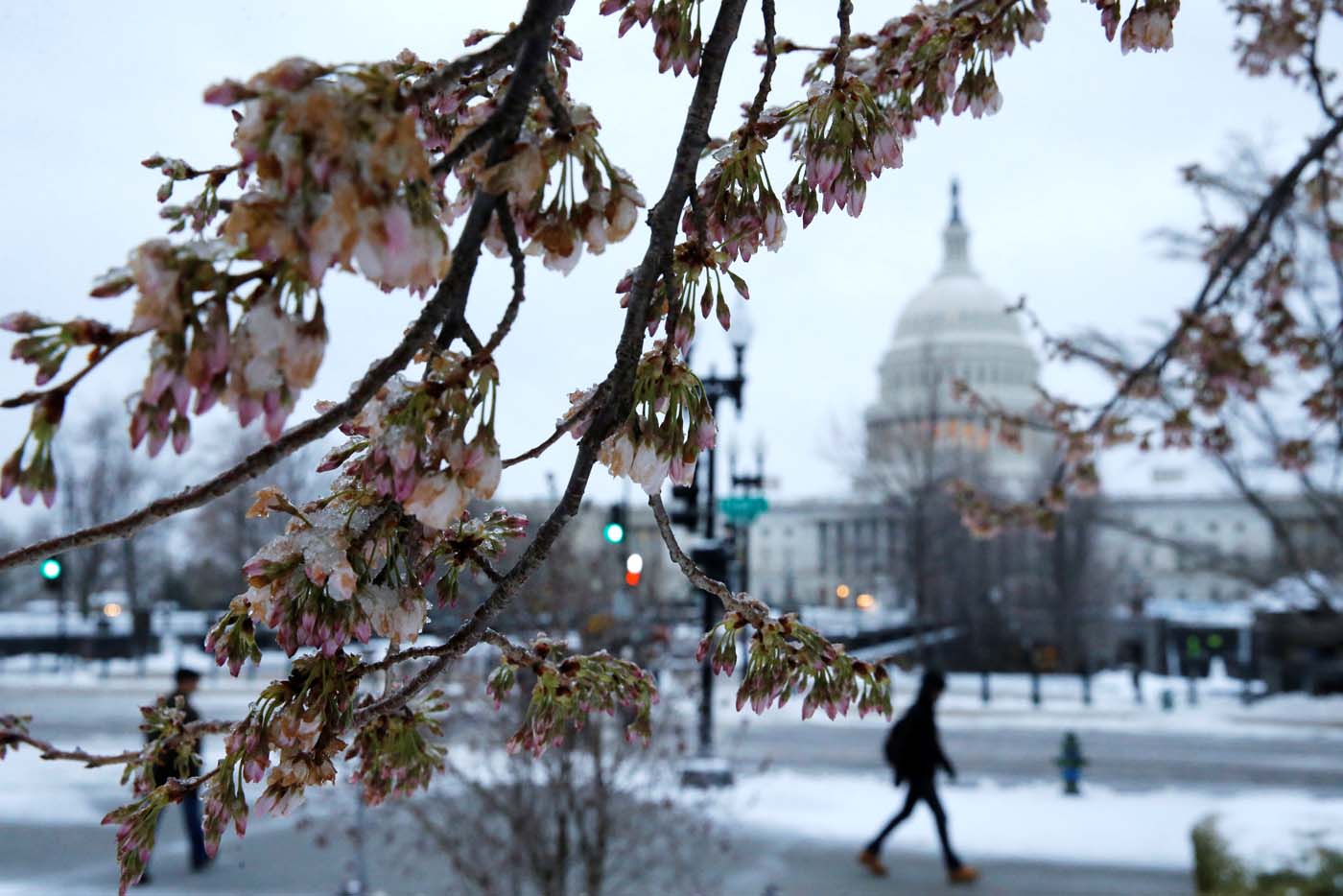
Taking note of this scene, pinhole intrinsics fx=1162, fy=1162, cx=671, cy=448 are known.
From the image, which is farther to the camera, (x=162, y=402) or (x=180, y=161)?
(x=180, y=161)

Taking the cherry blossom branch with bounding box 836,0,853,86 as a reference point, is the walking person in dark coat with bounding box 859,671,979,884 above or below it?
below

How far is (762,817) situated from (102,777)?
812 cm

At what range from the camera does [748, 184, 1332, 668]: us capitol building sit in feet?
91.9

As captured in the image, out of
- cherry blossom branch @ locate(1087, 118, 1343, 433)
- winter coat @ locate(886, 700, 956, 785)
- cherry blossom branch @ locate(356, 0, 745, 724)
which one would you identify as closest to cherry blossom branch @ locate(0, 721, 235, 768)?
cherry blossom branch @ locate(356, 0, 745, 724)

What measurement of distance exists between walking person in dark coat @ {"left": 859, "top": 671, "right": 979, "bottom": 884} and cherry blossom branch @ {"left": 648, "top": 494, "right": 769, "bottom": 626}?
329 inches

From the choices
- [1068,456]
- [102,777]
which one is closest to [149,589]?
[102,777]

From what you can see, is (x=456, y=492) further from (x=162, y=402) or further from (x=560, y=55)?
(x=560, y=55)

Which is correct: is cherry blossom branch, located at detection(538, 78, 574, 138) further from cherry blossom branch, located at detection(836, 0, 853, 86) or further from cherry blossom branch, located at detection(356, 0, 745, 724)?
cherry blossom branch, located at detection(836, 0, 853, 86)

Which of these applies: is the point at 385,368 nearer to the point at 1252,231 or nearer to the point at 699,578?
the point at 699,578

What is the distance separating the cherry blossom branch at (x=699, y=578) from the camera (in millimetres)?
1613

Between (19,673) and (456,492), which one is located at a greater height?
(456,492)

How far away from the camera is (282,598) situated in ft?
4.41

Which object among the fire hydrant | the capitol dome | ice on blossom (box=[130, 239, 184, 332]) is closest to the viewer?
ice on blossom (box=[130, 239, 184, 332])

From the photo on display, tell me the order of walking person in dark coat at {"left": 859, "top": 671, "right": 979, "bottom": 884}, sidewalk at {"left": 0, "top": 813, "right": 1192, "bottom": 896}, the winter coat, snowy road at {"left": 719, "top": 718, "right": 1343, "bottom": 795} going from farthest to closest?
1. snowy road at {"left": 719, "top": 718, "right": 1343, "bottom": 795}
2. the winter coat
3. walking person in dark coat at {"left": 859, "top": 671, "right": 979, "bottom": 884}
4. sidewalk at {"left": 0, "top": 813, "right": 1192, "bottom": 896}
